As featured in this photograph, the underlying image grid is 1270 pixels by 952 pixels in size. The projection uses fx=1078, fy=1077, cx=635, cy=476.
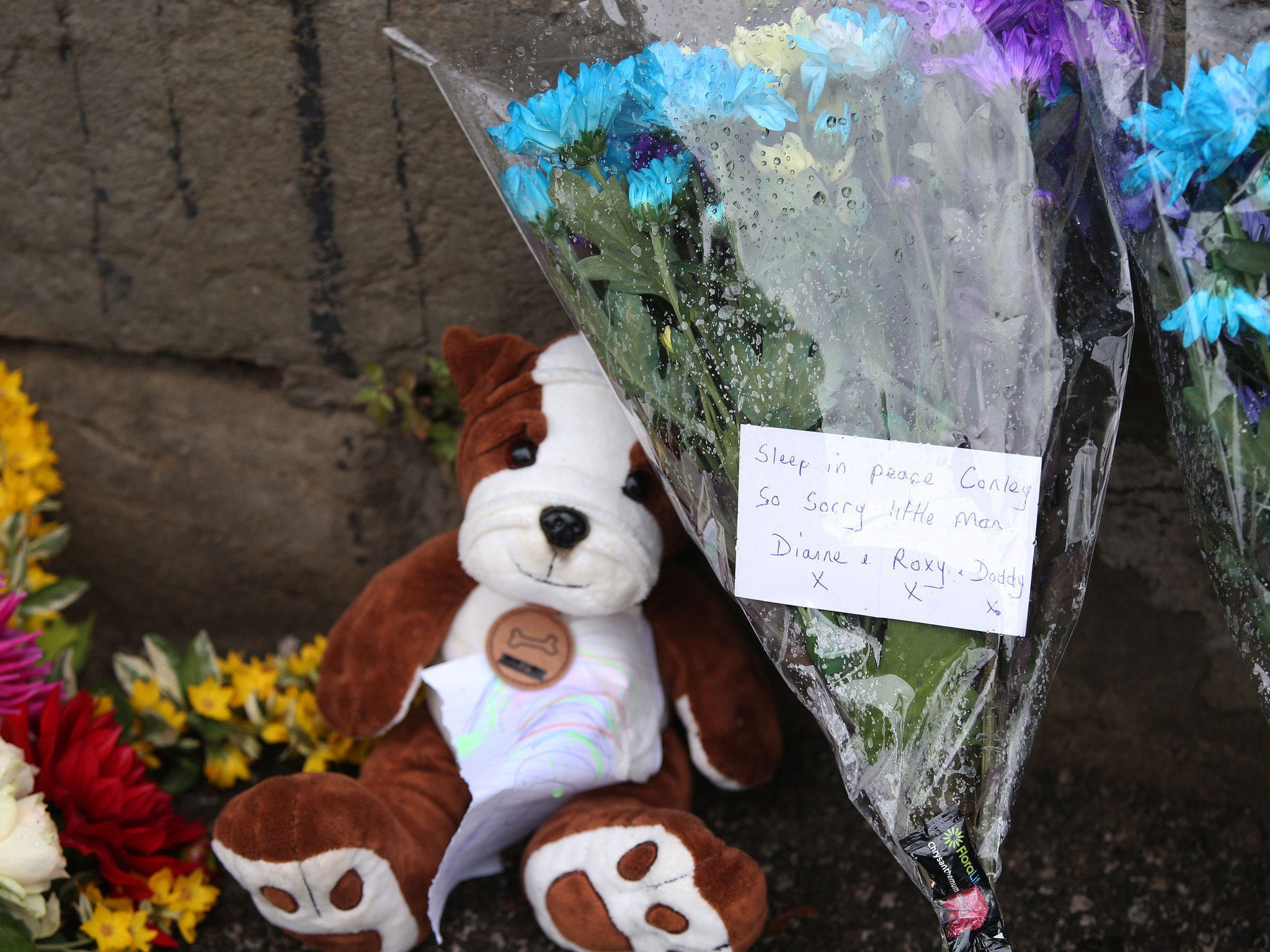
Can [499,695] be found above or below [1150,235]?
below

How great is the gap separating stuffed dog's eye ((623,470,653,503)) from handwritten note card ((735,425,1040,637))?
0.88ft

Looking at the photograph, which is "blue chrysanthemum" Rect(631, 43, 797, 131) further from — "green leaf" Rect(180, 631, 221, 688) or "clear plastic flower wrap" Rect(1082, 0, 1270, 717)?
"green leaf" Rect(180, 631, 221, 688)

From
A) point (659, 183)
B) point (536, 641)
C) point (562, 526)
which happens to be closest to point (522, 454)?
point (562, 526)

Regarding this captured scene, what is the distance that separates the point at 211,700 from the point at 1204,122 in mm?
1438

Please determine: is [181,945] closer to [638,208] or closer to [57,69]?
[638,208]

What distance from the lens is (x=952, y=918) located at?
3.34ft

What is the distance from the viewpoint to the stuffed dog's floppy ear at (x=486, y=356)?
1336 mm

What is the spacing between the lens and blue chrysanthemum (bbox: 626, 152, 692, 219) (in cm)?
100

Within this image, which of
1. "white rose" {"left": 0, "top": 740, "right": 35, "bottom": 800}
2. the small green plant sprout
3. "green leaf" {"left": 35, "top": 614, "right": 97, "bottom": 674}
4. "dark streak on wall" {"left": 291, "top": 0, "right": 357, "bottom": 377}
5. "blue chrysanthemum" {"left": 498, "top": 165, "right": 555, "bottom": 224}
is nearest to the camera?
"blue chrysanthemum" {"left": 498, "top": 165, "right": 555, "bottom": 224}

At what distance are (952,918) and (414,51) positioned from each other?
1028 mm

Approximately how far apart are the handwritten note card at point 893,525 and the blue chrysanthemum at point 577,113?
306 millimetres

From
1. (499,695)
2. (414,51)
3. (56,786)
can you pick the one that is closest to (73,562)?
(56,786)

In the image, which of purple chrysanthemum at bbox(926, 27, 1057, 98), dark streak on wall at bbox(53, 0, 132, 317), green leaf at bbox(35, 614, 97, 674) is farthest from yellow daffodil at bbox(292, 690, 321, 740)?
purple chrysanthemum at bbox(926, 27, 1057, 98)

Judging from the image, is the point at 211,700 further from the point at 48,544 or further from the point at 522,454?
the point at 522,454
